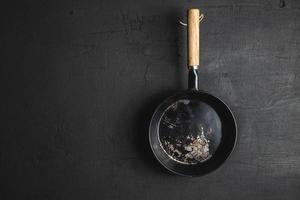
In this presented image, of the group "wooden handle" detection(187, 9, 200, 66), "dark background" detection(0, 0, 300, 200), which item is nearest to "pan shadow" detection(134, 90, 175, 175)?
"dark background" detection(0, 0, 300, 200)

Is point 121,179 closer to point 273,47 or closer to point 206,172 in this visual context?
point 206,172

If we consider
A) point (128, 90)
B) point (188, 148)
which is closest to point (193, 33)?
point (128, 90)

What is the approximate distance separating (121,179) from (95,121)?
25 centimetres

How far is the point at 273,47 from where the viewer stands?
5.12 feet

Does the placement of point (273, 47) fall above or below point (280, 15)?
below

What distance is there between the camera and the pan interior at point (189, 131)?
152 centimetres

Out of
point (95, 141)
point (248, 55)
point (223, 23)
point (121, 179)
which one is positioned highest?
point (223, 23)

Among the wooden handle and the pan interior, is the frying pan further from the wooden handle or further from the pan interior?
the wooden handle

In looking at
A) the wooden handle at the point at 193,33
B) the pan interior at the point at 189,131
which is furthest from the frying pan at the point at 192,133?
the wooden handle at the point at 193,33

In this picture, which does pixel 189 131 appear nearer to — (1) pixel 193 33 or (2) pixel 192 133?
(2) pixel 192 133

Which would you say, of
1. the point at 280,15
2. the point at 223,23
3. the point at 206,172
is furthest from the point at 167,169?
the point at 280,15

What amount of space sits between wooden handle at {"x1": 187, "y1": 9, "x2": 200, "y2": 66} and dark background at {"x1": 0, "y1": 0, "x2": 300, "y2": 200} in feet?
0.32

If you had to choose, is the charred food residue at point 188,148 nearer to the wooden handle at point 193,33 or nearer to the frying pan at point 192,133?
the frying pan at point 192,133

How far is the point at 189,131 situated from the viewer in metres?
1.52
